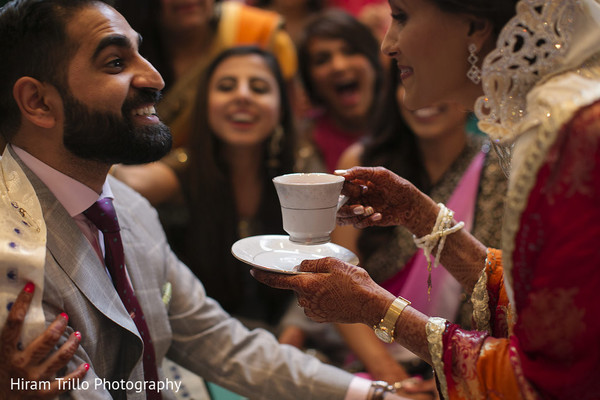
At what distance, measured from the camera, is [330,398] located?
1462 mm

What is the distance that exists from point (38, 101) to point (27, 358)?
52cm

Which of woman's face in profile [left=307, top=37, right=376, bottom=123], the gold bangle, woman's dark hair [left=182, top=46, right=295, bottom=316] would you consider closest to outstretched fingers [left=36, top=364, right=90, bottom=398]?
the gold bangle

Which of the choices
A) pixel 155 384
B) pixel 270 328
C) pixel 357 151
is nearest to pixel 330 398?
pixel 155 384

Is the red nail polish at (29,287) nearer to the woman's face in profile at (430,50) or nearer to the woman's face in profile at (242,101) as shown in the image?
the woman's face in profile at (430,50)

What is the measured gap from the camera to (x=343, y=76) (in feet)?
10.1

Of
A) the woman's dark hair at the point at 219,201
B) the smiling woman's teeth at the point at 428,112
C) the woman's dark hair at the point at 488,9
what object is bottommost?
the woman's dark hair at the point at 219,201

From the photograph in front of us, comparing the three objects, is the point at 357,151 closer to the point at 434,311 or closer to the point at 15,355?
the point at 434,311

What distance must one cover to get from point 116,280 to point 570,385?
0.87 metres

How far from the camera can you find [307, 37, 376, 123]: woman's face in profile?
307cm

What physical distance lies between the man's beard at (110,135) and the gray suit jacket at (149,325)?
0.39 ft

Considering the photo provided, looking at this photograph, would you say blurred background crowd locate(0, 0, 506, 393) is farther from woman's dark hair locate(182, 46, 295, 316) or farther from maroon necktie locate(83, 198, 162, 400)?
maroon necktie locate(83, 198, 162, 400)

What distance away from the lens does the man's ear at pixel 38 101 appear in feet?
→ 3.94

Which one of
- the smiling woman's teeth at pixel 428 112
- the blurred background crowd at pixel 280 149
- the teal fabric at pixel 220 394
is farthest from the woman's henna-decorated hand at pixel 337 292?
the smiling woman's teeth at pixel 428 112

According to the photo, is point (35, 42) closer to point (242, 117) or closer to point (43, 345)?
point (43, 345)
